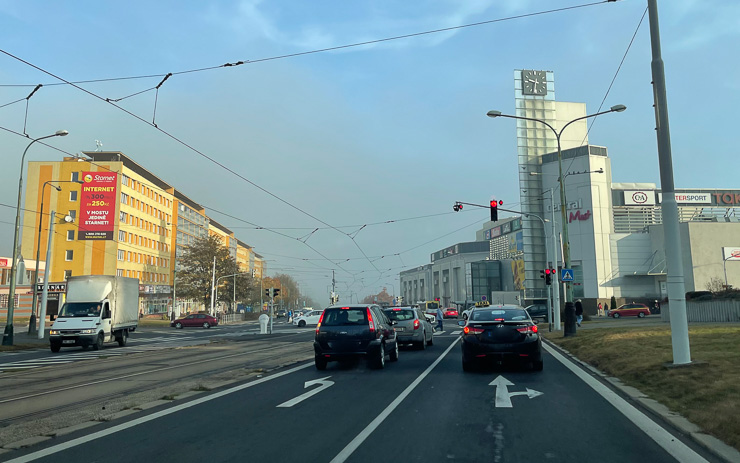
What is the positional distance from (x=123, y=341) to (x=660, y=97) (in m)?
25.3

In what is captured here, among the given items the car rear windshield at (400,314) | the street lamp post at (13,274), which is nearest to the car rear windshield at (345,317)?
the car rear windshield at (400,314)

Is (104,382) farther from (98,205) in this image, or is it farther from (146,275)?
(146,275)

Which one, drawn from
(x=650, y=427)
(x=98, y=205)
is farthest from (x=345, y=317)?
(x=98, y=205)

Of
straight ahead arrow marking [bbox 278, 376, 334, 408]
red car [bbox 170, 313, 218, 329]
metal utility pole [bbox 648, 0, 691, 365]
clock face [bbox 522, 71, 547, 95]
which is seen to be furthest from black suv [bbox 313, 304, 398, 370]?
clock face [bbox 522, 71, 547, 95]

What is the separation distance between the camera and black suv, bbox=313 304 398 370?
1343cm

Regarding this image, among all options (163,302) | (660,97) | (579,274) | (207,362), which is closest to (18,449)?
(207,362)

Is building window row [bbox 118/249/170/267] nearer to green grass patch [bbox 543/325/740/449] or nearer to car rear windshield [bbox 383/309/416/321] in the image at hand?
car rear windshield [bbox 383/309/416/321]

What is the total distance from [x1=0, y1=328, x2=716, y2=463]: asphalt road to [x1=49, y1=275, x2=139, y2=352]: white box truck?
53.7 feet

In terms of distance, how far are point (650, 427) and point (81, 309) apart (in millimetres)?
24249

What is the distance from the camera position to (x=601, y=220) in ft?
226

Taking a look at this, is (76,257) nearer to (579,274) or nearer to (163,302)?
(163,302)

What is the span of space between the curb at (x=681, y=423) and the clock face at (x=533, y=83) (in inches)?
2517

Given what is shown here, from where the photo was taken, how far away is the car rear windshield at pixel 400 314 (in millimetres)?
20517

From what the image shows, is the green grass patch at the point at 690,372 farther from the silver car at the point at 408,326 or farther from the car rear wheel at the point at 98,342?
the car rear wheel at the point at 98,342
